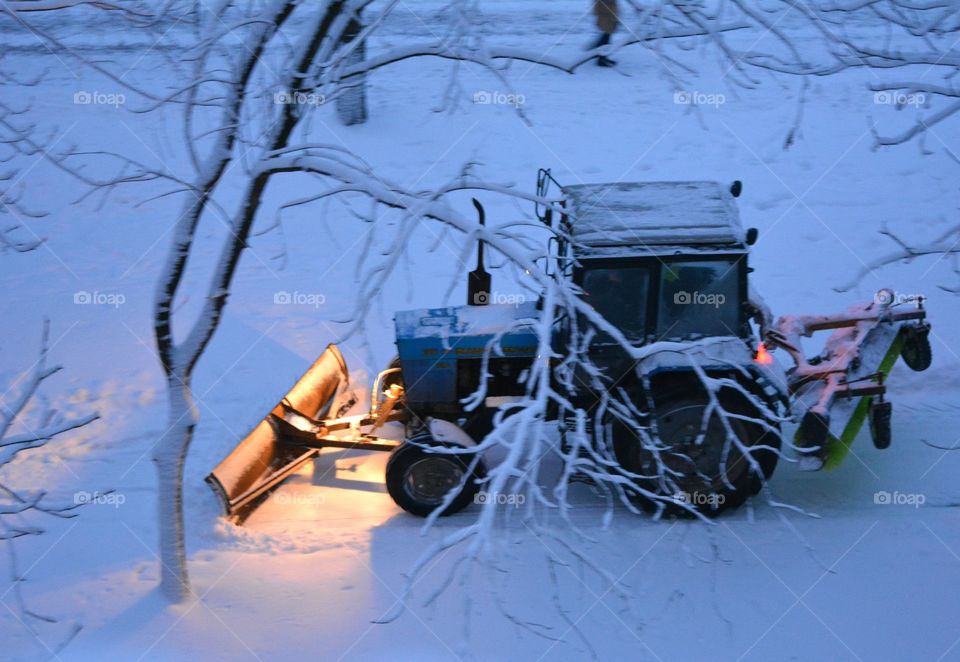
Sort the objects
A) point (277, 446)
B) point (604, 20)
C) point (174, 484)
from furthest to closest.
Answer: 1. point (604, 20)
2. point (277, 446)
3. point (174, 484)

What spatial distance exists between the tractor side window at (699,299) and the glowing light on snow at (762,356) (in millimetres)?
290

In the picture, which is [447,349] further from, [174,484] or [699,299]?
[174,484]

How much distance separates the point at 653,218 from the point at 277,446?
3125 millimetres

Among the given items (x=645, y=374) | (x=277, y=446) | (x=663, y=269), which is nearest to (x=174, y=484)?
(x=277, y=446)

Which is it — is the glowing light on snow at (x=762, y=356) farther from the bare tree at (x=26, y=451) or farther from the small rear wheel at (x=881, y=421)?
the bare tree at (x=26, y=451)

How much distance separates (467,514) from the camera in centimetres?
683

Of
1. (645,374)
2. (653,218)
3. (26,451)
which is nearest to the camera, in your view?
(645,374)

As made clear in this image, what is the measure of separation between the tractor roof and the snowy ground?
1356 millimetres

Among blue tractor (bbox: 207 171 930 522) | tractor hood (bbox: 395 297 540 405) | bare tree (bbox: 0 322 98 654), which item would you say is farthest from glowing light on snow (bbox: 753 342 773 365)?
bare tree (bbox: 0 322 98 654)

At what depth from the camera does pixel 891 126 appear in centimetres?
1268

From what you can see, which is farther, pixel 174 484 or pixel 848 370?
pixel 848 370

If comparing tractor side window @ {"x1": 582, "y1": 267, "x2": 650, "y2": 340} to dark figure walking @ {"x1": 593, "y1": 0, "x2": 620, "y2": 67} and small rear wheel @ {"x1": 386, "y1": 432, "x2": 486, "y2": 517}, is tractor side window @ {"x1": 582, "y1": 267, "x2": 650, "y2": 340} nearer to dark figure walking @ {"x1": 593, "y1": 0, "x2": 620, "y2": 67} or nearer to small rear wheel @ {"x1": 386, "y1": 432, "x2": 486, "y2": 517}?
small rear wheel @ {"x1": 386, "y1": 432, "x2": 486, "y2": 517}

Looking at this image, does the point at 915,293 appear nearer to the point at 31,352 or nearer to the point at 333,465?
the point at 333,465

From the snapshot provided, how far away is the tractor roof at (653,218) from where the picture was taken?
20.5 feet
